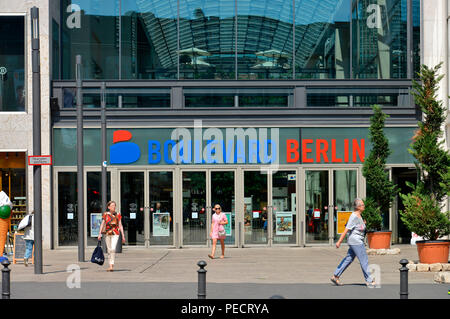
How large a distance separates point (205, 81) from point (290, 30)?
12.6ft

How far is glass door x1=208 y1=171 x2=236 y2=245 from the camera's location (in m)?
23.8

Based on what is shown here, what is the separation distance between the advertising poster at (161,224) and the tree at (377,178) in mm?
7233

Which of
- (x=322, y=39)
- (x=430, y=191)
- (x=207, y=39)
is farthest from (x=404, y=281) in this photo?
(x=207, y=39)

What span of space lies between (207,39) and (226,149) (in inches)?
168

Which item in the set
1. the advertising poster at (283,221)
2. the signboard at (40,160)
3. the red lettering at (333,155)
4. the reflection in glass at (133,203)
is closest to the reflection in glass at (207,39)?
the reflection in glass at (133,203)

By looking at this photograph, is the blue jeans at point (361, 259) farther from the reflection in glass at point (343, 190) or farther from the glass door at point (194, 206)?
the glass door at point (194, 206)

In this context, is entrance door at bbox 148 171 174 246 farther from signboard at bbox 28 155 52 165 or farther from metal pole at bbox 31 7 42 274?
signboard at bbox 28 155 52 165

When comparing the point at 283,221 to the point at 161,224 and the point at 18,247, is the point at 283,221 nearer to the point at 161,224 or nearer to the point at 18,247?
the point at 161,224

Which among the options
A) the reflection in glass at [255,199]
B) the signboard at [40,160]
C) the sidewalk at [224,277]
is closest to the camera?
the sidewalk at [224,277]

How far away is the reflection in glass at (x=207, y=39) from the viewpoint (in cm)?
2442

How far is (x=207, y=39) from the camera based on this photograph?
2459 centimetres

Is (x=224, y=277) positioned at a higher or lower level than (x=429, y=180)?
lower

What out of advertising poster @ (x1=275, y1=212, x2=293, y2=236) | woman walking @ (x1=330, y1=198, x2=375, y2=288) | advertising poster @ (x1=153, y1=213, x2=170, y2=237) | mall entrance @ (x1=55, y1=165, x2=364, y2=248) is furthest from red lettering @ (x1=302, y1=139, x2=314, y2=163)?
woman walking @ (x1=330, y1=198, x2=375, y2=288)

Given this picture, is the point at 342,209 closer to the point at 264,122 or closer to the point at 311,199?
the point at 311,199
